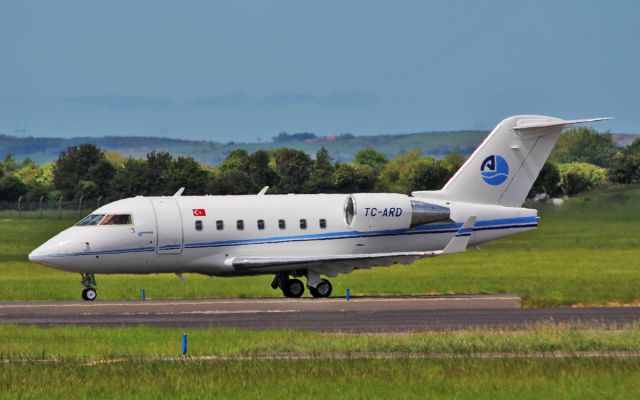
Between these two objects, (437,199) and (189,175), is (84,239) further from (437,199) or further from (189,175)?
(189,175)

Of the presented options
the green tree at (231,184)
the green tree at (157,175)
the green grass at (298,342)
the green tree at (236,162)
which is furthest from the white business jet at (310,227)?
the green tree at (236,162)

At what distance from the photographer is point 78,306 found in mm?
41906

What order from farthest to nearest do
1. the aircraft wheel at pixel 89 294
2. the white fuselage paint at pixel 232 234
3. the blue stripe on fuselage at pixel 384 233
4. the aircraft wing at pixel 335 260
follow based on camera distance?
the blue stripe on fuselage at pixel 384 233 < the aircraft wing at pixel 335 260 < the aircraft wheel at pixel 89 294 < the white fuselage paint at pixel 232 234

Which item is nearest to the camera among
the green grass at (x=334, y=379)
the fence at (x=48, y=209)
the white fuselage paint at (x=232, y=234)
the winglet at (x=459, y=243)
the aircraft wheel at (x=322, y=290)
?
the green grass at (x=334, y=379)

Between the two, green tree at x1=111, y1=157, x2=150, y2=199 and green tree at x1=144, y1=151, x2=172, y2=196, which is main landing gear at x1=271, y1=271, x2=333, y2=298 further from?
green tree at x1=111, y1=157, x2=150, y2=199

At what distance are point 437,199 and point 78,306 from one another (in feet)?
Answer: 44.2

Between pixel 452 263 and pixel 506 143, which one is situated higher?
pixel 506 143

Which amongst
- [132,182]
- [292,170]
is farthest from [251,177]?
[132,182]

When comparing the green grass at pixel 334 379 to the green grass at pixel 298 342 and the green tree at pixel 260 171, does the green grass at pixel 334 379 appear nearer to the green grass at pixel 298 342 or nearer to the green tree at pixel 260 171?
the green grass at pixel 298 342

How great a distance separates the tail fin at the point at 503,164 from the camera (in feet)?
159

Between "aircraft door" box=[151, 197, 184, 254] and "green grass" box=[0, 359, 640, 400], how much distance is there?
1807 cm

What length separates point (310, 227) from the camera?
153ft

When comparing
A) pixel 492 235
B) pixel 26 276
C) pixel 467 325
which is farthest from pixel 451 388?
pixel 26 276

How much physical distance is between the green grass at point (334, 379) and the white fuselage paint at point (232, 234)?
691 inches
